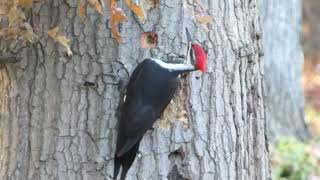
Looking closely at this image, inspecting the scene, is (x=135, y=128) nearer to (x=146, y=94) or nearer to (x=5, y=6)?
(x=146, y=94)

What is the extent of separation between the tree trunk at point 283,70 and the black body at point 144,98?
15.7ft

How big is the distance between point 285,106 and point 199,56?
16.4 feet

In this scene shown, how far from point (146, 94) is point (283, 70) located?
5.12 meters

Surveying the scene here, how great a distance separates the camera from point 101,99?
9.49 ft

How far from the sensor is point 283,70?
7.71 meters

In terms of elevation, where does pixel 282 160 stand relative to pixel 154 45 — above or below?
below

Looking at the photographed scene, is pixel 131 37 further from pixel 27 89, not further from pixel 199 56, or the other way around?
pixel 27 89

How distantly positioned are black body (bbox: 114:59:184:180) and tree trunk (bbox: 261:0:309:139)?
15.7 feet

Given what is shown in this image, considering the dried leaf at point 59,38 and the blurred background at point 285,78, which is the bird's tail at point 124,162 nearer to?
the dried leaf at point 59,38

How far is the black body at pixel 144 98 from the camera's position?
2.76 m

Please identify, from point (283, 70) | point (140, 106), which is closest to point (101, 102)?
point (140, 106)

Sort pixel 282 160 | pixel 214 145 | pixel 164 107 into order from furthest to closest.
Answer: pixel 282 160 < pixel 214 145 < pixel 164 107

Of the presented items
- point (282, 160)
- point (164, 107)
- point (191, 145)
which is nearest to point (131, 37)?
point (164, 107)

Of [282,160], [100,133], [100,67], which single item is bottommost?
[282,160]
